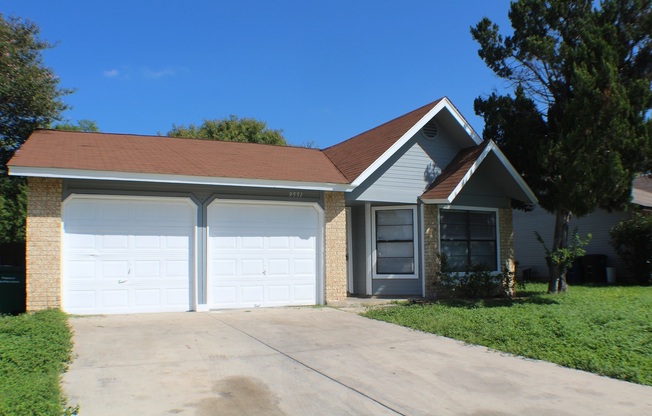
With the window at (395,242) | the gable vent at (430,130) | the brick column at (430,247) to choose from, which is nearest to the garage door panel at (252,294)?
the window at (395,242)

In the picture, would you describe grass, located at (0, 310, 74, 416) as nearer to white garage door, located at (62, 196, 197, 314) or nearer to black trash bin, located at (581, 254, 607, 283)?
white garage door, located at (62, 196, 197, 314)

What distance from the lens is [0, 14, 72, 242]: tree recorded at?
45.9 feet

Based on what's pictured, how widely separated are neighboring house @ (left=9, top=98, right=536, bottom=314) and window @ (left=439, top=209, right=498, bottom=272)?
0.04 m

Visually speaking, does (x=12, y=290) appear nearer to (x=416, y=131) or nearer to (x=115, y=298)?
(x=115, y=298)

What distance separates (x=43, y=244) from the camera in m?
11.0

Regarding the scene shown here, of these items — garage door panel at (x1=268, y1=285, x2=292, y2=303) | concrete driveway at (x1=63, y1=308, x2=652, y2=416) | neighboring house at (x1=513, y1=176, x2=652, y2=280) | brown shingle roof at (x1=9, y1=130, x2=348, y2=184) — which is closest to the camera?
concrete driveway at (x1=63, y1=308, x2=652, y2=416)

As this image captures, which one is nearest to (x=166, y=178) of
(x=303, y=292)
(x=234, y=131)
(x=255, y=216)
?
(x=255, y=216)

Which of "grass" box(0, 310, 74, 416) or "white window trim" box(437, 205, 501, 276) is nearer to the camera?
"grass" box(0, 310, 74, 416)

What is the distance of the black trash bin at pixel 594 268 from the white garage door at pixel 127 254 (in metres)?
16.2

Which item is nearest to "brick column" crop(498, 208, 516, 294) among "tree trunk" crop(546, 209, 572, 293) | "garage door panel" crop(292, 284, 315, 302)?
"tree trunk" crop(546, 209, 572, 293)

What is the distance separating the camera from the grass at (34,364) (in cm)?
470

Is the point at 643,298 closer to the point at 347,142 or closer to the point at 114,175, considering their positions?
the point at 347,142

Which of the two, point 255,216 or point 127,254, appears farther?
point 255,216

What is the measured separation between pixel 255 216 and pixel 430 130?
5872mm
